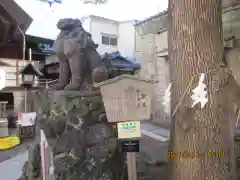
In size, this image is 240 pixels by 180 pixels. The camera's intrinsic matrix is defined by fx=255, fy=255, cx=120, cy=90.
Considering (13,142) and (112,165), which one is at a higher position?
(112,165)

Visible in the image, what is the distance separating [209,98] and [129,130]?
0.99 m

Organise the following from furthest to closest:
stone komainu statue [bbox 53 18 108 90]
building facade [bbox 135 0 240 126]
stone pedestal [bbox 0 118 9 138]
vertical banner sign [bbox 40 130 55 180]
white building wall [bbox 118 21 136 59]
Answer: white building wall [bbox 118 21 136 59]
stone pedestal [bbox 0 118 9 138]
building facade [bbox 135 0 240 126]
stone komainu statue [bbox 53 18 108 90]
vertical banner sign [bbox 40 130 55 180]

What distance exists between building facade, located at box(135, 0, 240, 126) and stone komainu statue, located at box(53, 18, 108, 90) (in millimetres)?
5327

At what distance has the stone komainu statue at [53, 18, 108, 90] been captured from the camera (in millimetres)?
3996

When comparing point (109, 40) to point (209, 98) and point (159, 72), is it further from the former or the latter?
point (209, 98)

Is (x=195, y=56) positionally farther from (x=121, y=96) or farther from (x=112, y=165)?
(x=112, y=165)

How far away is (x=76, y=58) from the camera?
400cm

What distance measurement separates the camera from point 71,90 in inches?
157

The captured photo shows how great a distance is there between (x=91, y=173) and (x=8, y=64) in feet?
32.4

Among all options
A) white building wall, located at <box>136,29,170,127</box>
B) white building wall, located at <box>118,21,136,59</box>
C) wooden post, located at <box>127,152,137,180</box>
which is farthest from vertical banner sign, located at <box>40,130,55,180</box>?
white building wall, located at <box>118,21,136,59</box>

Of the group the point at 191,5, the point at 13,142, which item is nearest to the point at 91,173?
the point at 191,5

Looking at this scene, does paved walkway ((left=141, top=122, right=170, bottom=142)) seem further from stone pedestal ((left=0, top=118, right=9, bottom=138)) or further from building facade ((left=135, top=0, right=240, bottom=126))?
stone pedestal ((left=0, top=118, right=9, bottom=138))

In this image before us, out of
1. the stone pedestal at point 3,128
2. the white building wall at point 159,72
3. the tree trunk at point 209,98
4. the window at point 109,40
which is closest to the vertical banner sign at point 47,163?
the tree trunk at point 209,98
